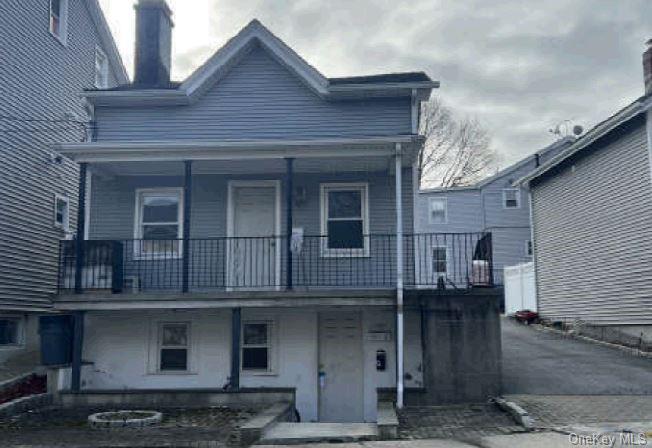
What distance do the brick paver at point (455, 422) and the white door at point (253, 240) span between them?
4407 mm

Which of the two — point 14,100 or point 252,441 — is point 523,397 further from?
point 14,100

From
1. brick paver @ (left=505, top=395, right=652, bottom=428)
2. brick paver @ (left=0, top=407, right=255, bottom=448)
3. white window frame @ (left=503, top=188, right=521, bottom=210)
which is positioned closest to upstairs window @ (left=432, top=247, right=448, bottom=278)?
brick paver @ (left=505, top=395, right=652, bottom=428)

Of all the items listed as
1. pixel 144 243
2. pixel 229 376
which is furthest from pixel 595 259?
pixel 144 243

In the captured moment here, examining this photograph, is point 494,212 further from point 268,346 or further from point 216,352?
point 216,352

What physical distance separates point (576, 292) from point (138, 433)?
13458mm

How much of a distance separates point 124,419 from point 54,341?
2910mm

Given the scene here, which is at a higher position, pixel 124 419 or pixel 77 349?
pixel 77 349

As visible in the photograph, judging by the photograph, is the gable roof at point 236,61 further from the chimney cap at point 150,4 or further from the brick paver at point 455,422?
the brick paver at point 455,422

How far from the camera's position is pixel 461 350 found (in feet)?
38.3

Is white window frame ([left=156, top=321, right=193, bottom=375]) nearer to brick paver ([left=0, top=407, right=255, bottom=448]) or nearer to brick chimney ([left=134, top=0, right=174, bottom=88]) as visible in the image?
brick paver ([left=0, top=407, right=255, bottom=448])

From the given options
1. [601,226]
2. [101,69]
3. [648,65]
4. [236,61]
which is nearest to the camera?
[236,61]

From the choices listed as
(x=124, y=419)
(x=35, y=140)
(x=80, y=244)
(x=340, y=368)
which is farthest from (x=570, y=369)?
(x=35, y=140)

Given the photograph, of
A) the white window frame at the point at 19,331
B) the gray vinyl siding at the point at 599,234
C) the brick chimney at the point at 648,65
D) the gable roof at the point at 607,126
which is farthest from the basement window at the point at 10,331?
the brick chimney at the point at 648,65

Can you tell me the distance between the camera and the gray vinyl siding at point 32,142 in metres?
15.6
